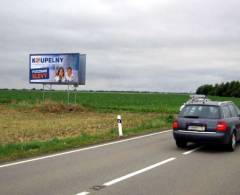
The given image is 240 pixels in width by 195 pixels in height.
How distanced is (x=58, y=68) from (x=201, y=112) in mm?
32399

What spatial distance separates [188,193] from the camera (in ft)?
26.3

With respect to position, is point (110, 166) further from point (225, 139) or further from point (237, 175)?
point (225, 139)

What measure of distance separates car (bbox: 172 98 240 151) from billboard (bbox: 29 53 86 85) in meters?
30.5

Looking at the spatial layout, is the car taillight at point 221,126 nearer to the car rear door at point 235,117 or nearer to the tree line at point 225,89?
the car rear door at point 235,117

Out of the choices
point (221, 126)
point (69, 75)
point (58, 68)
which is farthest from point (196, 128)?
point (58, 68)

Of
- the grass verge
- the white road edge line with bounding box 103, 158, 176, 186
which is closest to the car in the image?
the white road edge line with bounding box 103, 158, 176, 186

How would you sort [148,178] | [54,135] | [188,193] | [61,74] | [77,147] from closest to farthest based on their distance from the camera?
1. [188,193]
2. [148,178]
3. [77,147]
4. [54,135]
5. [61,74]

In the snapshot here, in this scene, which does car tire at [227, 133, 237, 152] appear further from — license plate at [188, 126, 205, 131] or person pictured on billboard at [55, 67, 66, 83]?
person pictured on billboard at [55, 67, 66, 83]

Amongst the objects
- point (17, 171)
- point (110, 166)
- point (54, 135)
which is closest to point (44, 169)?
point (17, 171)

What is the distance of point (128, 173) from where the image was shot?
1002 cm

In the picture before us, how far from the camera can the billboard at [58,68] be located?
147 ft

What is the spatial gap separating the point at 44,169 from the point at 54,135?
9846 millimetres

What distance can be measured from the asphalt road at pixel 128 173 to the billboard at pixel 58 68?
30540 millimetres

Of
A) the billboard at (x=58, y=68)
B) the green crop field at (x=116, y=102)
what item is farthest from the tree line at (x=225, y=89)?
the billboard at (x=58, y=68)
